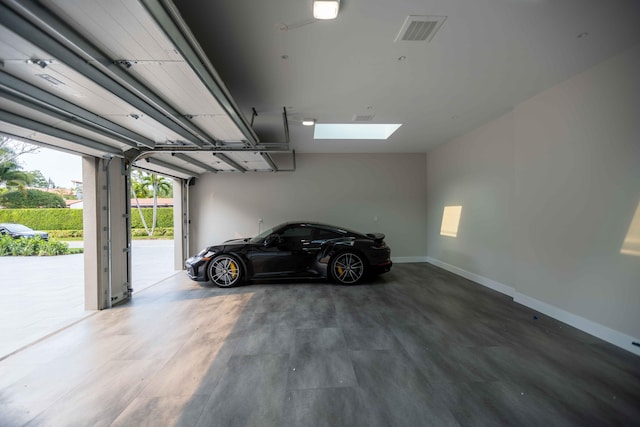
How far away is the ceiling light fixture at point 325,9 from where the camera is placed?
165cm

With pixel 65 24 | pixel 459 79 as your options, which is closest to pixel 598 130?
pixel 459 79

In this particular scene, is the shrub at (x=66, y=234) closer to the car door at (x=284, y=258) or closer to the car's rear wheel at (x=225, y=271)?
the car's rear wheel at (x=225, y=271)

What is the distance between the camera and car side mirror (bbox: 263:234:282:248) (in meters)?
4.31

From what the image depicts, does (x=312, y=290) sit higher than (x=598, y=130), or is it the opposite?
(x=598, y=130)

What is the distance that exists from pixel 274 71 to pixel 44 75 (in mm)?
1783

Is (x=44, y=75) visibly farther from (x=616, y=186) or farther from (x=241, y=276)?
(x=616, y=186)

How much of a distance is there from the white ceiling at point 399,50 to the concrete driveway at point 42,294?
346 cm

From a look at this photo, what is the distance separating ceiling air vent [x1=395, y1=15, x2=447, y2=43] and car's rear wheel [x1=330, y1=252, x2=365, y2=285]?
126 inches

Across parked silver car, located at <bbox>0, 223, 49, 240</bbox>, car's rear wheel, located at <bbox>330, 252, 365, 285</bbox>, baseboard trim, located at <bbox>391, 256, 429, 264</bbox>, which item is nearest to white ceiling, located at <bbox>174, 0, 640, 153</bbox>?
car's rear wheel, located at <bbox>330, 252, 365, 285</bbox>

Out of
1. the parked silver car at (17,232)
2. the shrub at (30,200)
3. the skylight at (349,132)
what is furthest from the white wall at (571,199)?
the shrub at (30,200)

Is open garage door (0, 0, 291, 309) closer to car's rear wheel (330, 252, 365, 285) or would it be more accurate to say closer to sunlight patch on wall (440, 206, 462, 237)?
car's rear wheel (330, 252, 365, 285)

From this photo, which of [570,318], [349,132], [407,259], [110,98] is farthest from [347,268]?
[110,98]

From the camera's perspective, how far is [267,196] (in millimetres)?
6074

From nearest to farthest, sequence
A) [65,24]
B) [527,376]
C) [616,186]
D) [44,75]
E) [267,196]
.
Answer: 1. [65,24]
2. [44,75]
3. [527,376]
4. [616,186]
5. [267,196]
